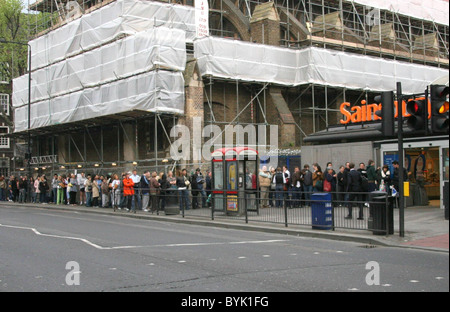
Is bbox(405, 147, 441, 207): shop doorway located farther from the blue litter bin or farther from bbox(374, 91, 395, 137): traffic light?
bbox(374, 91, 395, 137): traffic light

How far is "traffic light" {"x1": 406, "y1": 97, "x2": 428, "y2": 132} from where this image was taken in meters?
10.3

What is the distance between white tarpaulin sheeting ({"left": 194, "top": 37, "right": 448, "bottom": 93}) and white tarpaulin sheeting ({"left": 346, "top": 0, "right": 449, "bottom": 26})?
471cm

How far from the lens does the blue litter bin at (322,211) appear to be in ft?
46.9

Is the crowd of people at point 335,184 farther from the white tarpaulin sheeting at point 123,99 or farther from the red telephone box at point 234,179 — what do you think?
the white tarpaulin sheeting at point 123,99

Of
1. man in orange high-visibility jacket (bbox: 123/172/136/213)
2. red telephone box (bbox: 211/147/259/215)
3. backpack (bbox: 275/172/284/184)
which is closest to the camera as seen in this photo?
red telephone box (bbox: 211/147/259/215)

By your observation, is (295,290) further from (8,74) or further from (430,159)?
(8,74)

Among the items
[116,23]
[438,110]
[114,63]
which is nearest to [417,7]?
[116,23]

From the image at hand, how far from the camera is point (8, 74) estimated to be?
4491 cm

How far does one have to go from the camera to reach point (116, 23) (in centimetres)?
2988

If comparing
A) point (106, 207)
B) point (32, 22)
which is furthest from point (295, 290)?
point (32, 22)

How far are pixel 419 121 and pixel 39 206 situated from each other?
2368 cm

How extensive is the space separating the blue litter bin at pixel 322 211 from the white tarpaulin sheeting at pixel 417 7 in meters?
25.4

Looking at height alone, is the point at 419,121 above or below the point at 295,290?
above

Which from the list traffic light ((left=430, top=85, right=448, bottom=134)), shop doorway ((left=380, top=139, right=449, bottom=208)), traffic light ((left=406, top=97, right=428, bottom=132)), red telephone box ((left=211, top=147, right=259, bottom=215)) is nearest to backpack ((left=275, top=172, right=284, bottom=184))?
red telephone box ((left=211, top=147, right=259, bottom=215))
